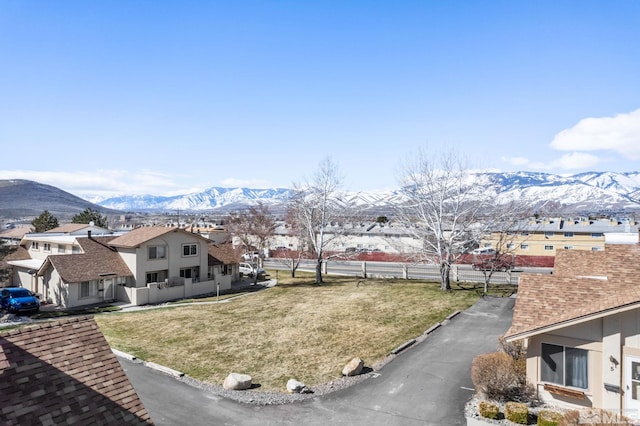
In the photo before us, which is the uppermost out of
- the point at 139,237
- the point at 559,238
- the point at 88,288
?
the point at 139,237

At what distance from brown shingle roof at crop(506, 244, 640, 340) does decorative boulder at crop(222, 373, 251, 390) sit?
11.1m

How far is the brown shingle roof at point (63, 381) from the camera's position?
28.4 ft

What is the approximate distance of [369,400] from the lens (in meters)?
16.0

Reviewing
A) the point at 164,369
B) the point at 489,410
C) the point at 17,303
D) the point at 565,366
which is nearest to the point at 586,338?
the point at 565,366

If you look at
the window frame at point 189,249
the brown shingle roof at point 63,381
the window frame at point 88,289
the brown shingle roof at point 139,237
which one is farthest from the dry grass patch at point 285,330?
the window frame at point 189,249

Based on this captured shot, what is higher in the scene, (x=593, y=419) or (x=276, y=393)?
(x=593, y=419)

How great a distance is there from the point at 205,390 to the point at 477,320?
17.6 metres

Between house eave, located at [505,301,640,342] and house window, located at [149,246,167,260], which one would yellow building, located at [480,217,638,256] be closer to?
house window, located at [149,246,167,260]

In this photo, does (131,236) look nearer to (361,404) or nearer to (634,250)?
(361,404)

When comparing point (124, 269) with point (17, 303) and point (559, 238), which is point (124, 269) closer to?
point (17, 303)

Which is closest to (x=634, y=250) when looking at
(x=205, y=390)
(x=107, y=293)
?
(x=205, y=390)

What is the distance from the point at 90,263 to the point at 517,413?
3777cm

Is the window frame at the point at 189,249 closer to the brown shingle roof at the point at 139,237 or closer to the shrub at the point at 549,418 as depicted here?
the brown shingle roof at the point at 139,237

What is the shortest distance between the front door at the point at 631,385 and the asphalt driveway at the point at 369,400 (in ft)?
16.9
